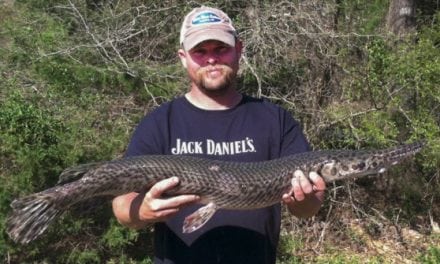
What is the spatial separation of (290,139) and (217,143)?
1.41 feet

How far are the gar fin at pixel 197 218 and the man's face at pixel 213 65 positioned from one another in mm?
632

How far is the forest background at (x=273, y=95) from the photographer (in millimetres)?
6434

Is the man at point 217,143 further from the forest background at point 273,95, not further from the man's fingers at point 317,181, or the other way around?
the forest background at point 273,95

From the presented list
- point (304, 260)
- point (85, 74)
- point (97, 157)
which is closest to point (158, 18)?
point (85, 74)

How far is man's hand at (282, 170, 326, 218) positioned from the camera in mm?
3061

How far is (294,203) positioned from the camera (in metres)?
3.20

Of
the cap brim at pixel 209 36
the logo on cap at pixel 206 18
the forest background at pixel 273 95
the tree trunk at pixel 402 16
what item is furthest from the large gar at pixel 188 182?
the tree trunk at pixel 402 16

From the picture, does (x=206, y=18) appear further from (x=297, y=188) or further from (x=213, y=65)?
(x=297, y=188)

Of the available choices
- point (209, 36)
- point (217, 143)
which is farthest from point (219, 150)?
point (209, 36)

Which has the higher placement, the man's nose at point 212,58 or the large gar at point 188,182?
the man's nose at point 212,58

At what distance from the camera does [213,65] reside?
3199 mm

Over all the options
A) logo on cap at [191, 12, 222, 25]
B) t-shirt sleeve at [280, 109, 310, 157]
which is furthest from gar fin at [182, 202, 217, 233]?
logo on cap at [191, 12, 222, 25]

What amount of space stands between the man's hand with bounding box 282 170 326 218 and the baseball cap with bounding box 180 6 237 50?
826 millimetres

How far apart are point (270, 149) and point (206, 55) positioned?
621 millimetres
